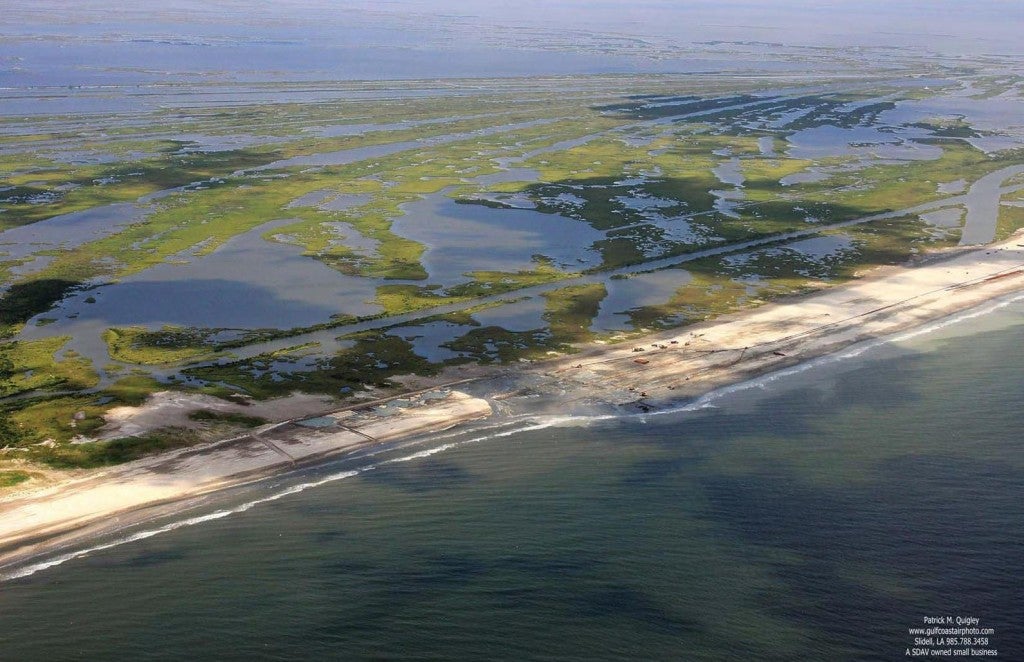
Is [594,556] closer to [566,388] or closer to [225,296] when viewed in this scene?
[566,388]

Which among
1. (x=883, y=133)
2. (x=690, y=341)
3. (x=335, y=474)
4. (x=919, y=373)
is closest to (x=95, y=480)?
(x=335, y=474)

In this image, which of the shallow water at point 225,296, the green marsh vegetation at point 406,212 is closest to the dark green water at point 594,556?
the green marsh vegetation at point 406,212

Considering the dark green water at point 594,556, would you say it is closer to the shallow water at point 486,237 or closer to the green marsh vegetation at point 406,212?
the green marsh vegetation at point 406,212

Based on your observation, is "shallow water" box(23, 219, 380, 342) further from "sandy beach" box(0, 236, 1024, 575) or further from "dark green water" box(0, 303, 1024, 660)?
"dark green water" box(0, 303, 1024, 660)

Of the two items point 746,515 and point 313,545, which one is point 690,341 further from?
point 313,545

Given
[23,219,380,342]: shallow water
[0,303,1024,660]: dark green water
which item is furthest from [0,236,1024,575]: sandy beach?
[23,219,380,342]: shallow water

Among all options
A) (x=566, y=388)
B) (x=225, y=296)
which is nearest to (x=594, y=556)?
(x=566, y=388)
